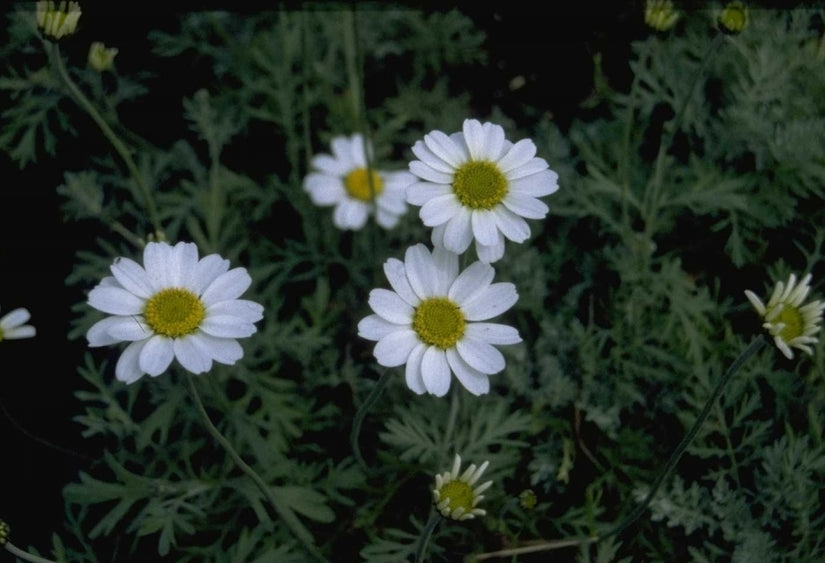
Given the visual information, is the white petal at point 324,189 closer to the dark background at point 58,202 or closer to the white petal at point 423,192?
the dark background at point 58,202

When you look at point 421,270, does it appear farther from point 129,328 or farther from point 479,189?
point 129,328

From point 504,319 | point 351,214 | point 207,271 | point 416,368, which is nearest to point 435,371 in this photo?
point 416,368

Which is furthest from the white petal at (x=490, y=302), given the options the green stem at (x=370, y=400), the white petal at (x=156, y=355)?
the white petal at (x=156, y=355)

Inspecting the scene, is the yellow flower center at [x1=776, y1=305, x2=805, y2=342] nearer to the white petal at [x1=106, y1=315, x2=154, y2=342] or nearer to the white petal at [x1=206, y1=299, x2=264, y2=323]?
the white petal at [x1=206, y1=299, x2=264, y2=323]

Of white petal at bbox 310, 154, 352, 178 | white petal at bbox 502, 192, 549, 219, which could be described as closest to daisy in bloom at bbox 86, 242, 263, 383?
white petal at bbox 502, 192, 549, 219

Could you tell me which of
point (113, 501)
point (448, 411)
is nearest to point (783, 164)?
point (448, 411)

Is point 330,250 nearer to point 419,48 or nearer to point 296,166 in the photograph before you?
point 296,166
